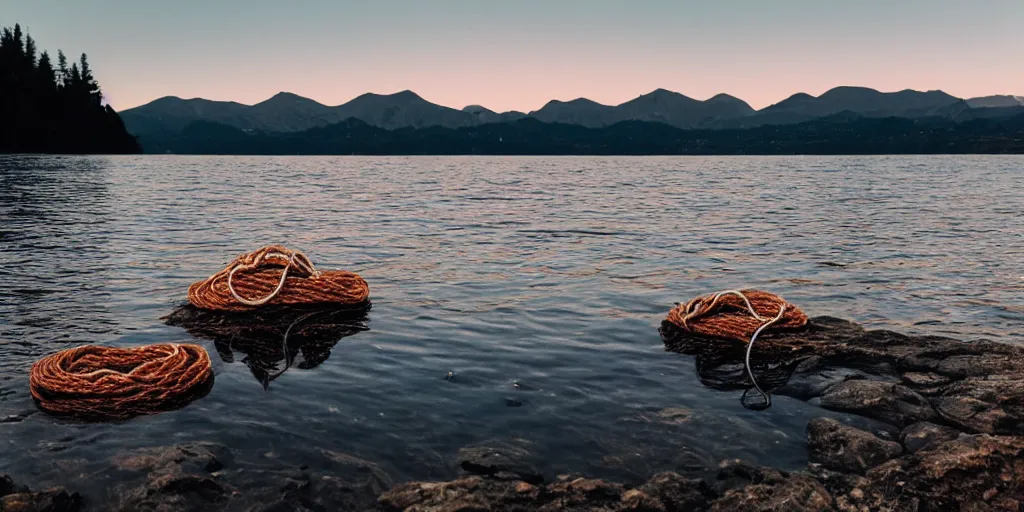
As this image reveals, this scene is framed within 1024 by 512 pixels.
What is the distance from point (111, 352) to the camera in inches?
394

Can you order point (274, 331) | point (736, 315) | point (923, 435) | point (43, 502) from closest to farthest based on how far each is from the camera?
point (43, 502) < point (923, 435) < point (274, 331) < point (736, 315)

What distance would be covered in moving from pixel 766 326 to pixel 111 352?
35.0ft

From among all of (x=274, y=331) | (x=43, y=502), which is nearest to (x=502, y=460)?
(x=43, y=502)

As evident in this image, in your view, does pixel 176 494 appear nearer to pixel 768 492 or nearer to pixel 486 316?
pixel 768 492

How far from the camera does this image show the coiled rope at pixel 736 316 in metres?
12.4

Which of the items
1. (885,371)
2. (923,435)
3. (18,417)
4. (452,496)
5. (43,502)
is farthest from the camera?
(885,371)

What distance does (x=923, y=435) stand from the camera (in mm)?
7828

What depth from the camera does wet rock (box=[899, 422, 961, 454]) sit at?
7.66 m

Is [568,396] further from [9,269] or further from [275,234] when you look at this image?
[275,234]

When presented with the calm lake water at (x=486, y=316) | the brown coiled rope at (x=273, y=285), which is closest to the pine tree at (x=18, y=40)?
the calm lake water at (x=486, y=316)

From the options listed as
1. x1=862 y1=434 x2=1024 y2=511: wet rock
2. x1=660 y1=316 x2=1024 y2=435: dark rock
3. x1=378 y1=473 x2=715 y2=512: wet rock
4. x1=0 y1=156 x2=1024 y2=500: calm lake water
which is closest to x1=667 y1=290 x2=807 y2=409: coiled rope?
x1=660 y1=316 x2=1024 y2=435: dark rock

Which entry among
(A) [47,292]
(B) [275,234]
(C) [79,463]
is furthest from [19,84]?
(C) [79,463]

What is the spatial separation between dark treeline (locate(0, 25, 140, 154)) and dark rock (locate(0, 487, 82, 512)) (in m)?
175

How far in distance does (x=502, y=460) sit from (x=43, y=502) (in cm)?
429
